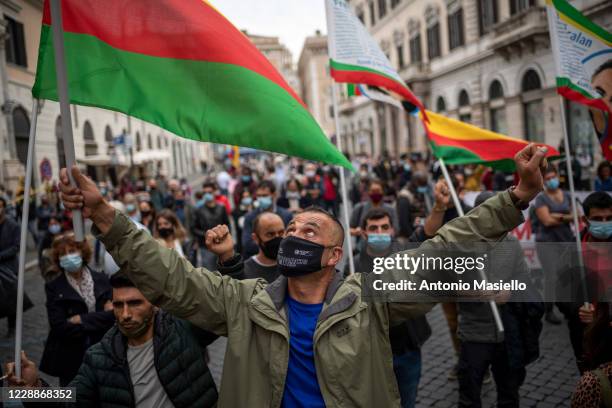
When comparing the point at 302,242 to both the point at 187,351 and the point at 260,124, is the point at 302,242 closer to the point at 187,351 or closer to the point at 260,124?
the point at 260,124

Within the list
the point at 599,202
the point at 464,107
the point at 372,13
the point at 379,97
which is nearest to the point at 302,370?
the point at 599,202

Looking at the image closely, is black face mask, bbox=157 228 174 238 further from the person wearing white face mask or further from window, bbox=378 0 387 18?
window, bbox=378 0 387 18

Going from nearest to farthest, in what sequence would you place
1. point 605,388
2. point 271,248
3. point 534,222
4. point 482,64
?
point 605,388 < point 271,248 < point 534,222 < point 482,64

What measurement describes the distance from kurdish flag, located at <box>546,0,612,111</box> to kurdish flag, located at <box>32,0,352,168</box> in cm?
267

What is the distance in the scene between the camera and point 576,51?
416 cm

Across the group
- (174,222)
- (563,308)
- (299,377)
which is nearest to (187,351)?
(299,377)

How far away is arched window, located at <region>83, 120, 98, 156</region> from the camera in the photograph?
25672 mm

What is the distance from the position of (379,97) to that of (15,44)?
1935 cm

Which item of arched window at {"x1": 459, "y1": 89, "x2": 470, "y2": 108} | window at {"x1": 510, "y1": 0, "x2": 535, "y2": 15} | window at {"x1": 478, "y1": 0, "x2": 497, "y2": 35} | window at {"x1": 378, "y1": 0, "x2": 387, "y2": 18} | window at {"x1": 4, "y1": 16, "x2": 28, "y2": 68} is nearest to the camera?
window at {"x1": 4, "y1": 16, "x2": 28, "y2": 68}

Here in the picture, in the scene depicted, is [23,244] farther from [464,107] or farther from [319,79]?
[319,79]

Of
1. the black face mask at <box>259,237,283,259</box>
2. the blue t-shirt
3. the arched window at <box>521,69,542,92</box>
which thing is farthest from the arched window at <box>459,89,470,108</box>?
the blue t-shirt

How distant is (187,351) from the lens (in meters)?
2.41

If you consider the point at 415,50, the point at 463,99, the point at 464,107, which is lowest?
the point at 464,107

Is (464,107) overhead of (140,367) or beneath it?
overhead
